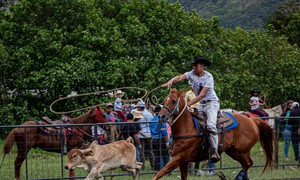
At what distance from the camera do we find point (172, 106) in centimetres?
1220

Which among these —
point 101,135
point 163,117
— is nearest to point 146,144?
point 101,135

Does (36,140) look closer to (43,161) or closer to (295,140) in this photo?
(43,161)

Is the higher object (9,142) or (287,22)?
(287,22)

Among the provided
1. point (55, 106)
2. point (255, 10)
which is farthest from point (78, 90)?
point (255, 10)

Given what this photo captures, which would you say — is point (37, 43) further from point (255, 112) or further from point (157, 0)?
point (255, 112)

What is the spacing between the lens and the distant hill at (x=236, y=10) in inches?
4370

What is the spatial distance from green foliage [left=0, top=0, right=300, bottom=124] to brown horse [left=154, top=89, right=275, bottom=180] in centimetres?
1566

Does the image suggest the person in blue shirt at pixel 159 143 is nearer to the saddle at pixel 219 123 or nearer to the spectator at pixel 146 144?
the spectator at pixel 146 144

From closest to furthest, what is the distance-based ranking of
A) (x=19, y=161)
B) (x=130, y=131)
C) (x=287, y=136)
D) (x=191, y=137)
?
(x=191, y=137)
(x=19, y=161)
(x=130, y=131)
(x=287, y=136)

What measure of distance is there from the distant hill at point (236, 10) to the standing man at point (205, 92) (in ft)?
308

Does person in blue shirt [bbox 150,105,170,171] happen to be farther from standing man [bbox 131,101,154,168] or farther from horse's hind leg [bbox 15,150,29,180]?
horse's hind leg [bbox 15,150,29,180]

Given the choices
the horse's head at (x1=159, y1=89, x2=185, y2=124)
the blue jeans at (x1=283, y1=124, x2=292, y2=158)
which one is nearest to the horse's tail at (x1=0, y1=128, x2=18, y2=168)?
the horse's head at (x1=159, y1=89, x2=185, y2=124)

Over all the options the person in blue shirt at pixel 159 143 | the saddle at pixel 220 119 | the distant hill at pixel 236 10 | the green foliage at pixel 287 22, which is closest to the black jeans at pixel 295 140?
the person in blue shirt at pixel 159 143

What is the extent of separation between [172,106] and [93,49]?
19.6 metres
